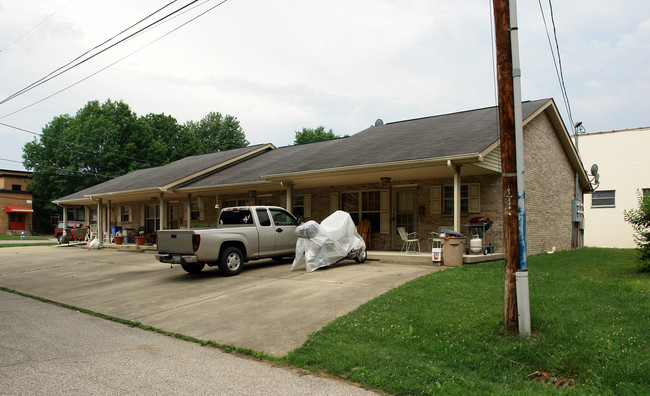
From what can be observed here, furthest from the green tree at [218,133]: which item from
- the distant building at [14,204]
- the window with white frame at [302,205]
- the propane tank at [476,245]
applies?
the propane tank at [476,245]

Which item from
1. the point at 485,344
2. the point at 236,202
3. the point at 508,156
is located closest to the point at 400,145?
the point at 508,156

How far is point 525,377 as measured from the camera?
4.48m

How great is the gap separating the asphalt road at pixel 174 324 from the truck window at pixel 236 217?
137cm

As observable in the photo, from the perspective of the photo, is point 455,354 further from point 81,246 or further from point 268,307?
point 81,246

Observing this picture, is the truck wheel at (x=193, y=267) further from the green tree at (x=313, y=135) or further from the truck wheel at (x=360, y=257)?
the green tree at (x=313, y=135)

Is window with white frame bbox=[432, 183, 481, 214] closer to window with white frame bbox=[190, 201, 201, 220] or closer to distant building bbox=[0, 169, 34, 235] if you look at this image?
window with white frame bbox=[190, 201, 201, 220]

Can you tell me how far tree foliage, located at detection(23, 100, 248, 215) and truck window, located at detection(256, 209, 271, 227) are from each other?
41.9m

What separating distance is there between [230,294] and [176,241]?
2.71 metres

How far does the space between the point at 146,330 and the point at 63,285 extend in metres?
6.13

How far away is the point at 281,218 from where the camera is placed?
12984 mm

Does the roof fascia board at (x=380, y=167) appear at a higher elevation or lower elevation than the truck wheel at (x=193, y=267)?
higher

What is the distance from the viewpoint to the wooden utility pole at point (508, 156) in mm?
5465

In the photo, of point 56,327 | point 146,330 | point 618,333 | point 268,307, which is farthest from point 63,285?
point 618,333

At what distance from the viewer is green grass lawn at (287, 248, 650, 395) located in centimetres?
424
